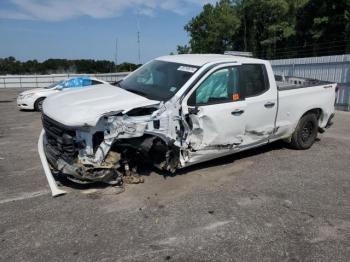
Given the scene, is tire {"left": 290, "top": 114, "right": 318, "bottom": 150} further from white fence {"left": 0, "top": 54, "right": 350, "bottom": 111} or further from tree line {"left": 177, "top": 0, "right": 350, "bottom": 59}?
tree line {"left": 177, "top": 0, "right": 350, "bottom": 59}

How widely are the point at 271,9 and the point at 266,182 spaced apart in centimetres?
5074

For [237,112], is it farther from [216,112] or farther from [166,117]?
[166,117]

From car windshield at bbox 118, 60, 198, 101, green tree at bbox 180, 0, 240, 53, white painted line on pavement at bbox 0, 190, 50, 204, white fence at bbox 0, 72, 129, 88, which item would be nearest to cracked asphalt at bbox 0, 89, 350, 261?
white painted line on pavement at bbox 0, 190, 50, 204

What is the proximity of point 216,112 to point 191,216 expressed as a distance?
70.0 inches

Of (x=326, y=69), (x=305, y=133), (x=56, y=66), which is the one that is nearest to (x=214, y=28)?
(x=56, y=66)

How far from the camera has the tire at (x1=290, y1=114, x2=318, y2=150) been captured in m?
7.54

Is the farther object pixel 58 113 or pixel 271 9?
pixel 271 9

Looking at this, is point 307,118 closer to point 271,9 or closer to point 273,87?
point 273,87

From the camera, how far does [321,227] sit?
4457 millimetres

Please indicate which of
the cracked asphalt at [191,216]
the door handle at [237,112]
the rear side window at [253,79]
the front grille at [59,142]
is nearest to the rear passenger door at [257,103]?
the rear side window at [253,79]

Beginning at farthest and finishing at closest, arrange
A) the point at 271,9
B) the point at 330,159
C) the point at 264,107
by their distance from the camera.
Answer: the point at 271,9 → the point at 330,159 → the point at 264,107

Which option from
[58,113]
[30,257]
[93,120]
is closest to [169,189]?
[93,120]

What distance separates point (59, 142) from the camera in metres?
5.14

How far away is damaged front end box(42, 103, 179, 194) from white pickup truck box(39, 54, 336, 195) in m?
0.01
